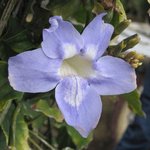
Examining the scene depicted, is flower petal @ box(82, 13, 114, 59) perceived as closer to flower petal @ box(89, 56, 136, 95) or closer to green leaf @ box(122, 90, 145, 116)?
flower petal @ box(89, 56, 136, 95)

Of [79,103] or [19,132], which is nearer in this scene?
[79,103]

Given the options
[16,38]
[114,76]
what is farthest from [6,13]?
[114,76]

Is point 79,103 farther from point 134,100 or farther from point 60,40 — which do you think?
point 134,100

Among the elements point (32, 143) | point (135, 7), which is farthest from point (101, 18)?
point (135, 7)

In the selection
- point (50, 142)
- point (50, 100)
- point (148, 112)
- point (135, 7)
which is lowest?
point (135, 7)

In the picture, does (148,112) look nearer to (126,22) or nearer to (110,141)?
(126,22)

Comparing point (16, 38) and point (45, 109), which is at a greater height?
point (16, 38)

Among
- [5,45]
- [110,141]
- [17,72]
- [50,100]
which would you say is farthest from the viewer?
[110,141]
